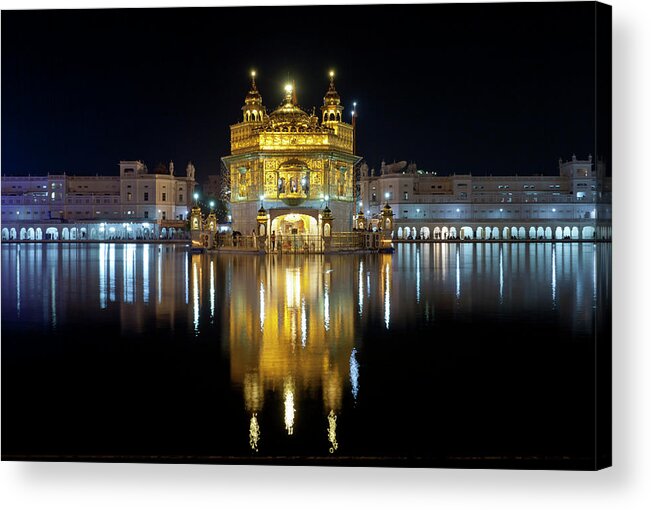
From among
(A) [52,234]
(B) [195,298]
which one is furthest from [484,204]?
(B) [195,298]

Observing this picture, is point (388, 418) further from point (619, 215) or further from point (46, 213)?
point (46, 213)

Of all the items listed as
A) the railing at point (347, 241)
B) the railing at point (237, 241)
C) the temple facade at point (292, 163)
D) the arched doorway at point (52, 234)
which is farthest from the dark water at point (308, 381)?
the arched doorway at point (52, 234)

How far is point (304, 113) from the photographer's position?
47062 mm

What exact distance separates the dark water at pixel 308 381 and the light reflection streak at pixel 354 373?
0.02 metres

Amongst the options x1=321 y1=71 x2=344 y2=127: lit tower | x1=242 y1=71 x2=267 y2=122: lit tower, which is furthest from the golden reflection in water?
x1=242 y1=71 x2=267 y2=122: lit tower

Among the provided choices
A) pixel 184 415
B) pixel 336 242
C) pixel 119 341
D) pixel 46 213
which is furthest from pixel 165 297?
pixel 46 213

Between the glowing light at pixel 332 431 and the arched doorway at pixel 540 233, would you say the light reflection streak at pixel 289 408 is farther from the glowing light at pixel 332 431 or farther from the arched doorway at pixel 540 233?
the arched doorway at pixel 540 233

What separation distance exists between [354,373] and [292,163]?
37.3 metres

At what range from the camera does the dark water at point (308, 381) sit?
6.46 meters

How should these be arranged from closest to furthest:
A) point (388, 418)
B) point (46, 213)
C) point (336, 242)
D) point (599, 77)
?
point (388, 418)
point (599, 77)
point (336, 242)
point (46, 213)

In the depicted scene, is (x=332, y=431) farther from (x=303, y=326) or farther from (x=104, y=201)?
(x=104, y=201)

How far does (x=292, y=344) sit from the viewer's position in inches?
387

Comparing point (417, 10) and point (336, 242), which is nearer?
point (417, 10)

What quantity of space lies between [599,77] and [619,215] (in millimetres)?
1304
